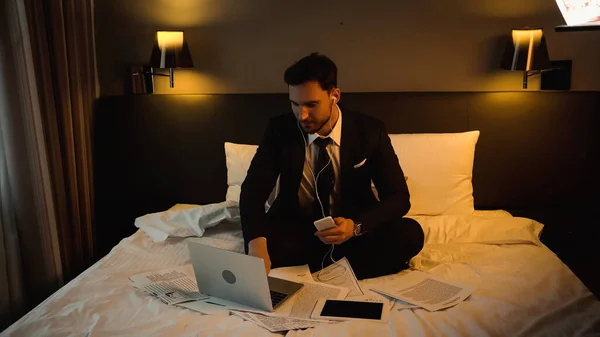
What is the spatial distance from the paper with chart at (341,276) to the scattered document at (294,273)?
40 millimetres

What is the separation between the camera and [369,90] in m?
3.14

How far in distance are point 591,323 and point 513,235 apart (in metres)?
0.80

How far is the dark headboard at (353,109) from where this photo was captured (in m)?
2.91

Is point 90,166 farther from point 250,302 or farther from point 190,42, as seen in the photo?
point 250,302

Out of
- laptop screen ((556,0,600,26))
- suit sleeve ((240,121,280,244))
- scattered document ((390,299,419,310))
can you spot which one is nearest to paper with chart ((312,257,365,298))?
scattered document ((390,299,419,310))

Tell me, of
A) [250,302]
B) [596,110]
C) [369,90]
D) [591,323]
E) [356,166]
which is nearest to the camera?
[591,323]

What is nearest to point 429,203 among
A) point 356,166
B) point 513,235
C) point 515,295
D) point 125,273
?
point 513,235

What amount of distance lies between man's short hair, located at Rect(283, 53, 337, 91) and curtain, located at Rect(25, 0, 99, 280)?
3.70ft

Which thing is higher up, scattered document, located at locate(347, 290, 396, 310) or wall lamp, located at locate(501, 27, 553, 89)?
wall lamp, located at locate(501, 27, 553, 89)

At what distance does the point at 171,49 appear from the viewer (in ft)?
9.79

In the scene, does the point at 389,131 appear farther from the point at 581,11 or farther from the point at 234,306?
the point at 234,306

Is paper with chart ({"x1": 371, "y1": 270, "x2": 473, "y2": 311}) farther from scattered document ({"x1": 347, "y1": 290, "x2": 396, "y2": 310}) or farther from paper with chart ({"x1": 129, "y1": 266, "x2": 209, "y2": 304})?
paper with chart ({"x1": 129, "y1": 266, "x2": 209, "y2": 304})

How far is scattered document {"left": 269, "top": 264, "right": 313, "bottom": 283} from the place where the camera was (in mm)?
2012

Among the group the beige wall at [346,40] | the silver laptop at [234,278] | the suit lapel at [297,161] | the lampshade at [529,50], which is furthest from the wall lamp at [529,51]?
the silver laptop at [234,278]
